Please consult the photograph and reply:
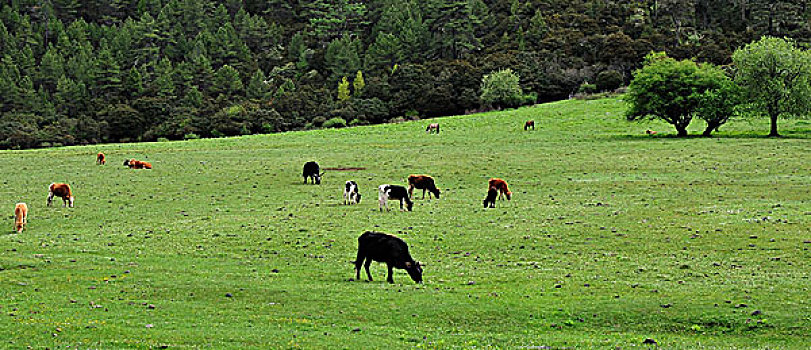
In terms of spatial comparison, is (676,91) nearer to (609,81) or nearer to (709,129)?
(709,129)

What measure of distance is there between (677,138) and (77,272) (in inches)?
2275

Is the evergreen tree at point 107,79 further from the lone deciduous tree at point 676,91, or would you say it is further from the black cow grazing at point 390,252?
the black cow grazing at point 390,252

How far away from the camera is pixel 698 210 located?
2702 cm

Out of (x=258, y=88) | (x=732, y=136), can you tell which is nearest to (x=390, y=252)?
(x=732, y=136)

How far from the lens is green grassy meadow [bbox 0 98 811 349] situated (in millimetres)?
12445

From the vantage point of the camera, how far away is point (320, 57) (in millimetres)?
163500

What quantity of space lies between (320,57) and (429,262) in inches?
5866

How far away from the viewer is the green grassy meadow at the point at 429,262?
12.4 meters

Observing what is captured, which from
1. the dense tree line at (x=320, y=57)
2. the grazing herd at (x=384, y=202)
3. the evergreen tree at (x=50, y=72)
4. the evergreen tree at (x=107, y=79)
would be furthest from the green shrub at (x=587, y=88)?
the evergreen tree at (x=50, y=72)

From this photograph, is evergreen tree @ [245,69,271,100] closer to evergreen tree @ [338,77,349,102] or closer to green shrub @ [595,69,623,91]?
evergreen tree @ [338,77,349,102]

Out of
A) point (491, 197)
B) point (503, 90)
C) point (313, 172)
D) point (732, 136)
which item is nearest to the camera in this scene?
point (491, 197)

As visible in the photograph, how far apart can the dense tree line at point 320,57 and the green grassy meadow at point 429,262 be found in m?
75.0

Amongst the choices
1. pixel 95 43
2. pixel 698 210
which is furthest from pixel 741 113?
pixel 95 43

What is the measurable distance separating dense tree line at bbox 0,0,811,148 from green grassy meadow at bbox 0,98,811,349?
246ft
